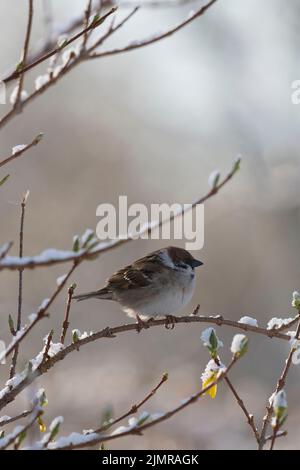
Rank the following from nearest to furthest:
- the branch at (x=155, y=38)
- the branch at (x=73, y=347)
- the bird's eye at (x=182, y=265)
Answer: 1. the branch at (x=155, y=38)
2. the branch at (x=73, y=347)
3. the bird's eye at (x=182, y=265)

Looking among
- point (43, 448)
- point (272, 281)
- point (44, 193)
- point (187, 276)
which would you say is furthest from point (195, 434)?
point (43, 448)

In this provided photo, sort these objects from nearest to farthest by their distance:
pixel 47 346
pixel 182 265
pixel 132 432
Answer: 1. pixel 132 432
2. pixel 47 346
3. pixel 182 265

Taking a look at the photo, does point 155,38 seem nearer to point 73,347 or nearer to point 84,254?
point 84,254

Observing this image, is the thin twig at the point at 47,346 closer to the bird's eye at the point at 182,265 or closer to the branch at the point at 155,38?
the branch at the point at 155,38

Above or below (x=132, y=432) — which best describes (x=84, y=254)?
above

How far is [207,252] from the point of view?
11797 mm

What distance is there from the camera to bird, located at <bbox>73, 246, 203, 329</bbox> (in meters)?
4.50

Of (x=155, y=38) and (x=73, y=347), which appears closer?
(x=155, y=38)

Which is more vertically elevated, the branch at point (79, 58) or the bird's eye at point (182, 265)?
the bird's eye at point (182, 265)

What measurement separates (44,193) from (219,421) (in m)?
5.75

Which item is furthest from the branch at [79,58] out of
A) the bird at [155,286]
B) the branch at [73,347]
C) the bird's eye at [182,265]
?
the bird's eye at [182,265]

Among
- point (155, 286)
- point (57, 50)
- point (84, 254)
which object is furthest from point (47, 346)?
point (155, 286)

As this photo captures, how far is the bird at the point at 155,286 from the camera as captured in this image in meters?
4.50

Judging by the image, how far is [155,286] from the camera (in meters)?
4.62
